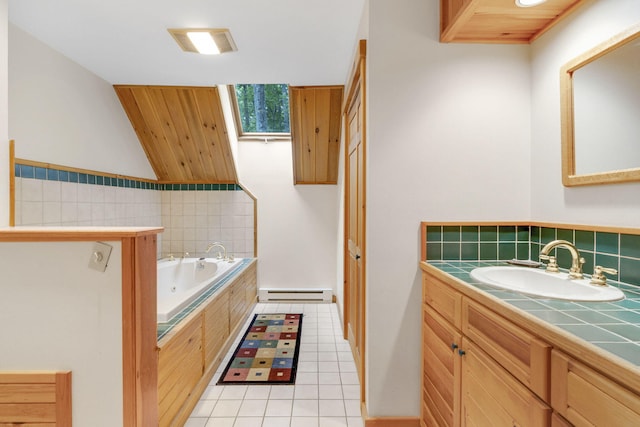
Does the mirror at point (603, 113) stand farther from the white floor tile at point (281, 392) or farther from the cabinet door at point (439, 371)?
the white floor tile at point (281, 392)

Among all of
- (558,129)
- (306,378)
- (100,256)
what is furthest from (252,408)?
(558,129)

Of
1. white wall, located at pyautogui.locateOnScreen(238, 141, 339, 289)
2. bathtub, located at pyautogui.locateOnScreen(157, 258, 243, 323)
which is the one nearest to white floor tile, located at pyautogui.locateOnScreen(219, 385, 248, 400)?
bathtub, located at pyautogui.locateOnScreen(157, 258, 243, 323)

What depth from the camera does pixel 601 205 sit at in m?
1.30

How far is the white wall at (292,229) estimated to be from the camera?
400cm

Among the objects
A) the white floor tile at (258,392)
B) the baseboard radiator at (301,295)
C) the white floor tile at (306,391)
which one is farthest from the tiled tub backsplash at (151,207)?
the white floor tile at (306,391)

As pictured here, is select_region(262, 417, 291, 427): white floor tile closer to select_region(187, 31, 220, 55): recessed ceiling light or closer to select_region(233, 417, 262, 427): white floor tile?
select_region(233, 417, 262, 427): white floor tile

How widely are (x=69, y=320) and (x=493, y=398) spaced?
156 cm

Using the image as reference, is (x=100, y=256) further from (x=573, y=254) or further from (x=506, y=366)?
(x=573, y=254)

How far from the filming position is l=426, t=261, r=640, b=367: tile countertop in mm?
674

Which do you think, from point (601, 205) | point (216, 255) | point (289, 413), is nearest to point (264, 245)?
point (216, 255)

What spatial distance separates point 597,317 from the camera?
844 mm

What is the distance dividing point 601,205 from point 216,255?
144 inches

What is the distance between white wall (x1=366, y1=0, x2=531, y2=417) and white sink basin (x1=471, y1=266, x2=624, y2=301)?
35cm

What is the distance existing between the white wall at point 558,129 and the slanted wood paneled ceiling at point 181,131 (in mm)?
2571
